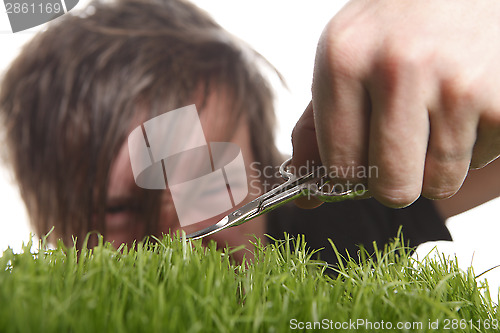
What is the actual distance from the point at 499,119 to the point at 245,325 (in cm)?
38

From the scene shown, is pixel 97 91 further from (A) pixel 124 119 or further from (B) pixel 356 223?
(B) pixel 356 223

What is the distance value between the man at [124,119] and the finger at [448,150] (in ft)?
2.24

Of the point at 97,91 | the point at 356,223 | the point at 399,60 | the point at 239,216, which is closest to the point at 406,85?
the point at 399,60

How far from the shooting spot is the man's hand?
46 cm

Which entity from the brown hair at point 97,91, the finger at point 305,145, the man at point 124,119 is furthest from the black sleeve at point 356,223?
the finger at point 305,145

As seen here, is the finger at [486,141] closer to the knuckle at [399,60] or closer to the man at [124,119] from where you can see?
the knuckle at [399,60]

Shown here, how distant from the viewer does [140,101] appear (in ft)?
4.39

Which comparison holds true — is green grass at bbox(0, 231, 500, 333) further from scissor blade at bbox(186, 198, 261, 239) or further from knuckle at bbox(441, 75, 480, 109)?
knuckle at bbox(441, 75, 480, 109)

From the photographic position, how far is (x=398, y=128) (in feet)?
1.57

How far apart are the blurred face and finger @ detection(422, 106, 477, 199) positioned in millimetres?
720

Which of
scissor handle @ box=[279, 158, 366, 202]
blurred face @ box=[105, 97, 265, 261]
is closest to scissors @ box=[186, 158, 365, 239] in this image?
scissor handle @ box=[279, 158, 366, 202]

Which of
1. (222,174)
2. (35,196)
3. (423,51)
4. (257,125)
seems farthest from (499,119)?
(35,196)

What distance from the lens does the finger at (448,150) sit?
0.49m

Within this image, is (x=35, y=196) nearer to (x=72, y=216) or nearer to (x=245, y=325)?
(x=72, y=216)
